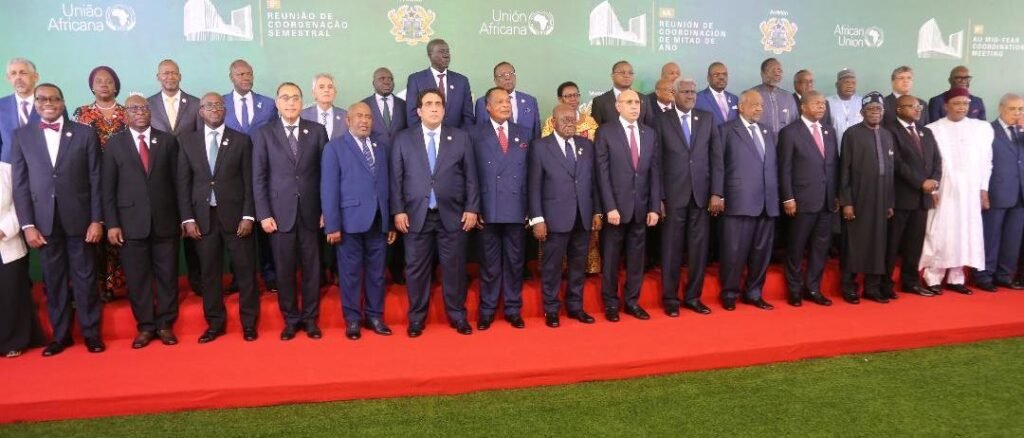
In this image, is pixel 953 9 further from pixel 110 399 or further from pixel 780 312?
pixel 110 399

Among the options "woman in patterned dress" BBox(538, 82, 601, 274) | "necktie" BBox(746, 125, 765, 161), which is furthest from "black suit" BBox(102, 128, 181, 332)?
"necktie" BBox(746, 125, 765, 161)

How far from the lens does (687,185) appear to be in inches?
199

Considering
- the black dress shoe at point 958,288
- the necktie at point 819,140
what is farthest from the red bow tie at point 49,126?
the black dress shoe at point 958,288

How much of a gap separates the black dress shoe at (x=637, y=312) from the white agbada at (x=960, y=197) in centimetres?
267

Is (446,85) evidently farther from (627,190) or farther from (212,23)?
(212,23)

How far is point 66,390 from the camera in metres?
3.67

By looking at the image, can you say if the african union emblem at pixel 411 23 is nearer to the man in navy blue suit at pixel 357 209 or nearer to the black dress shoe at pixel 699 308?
the man in navy blue suit at pixel 357 209

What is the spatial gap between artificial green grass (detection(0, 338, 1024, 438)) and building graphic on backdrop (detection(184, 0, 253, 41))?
3520 mm

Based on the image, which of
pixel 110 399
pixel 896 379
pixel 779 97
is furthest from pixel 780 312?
pixel 110 399

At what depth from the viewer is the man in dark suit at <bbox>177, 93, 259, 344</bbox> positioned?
4.39 meters

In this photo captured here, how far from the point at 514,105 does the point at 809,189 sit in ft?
7.84

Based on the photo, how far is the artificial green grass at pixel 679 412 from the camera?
133 inches

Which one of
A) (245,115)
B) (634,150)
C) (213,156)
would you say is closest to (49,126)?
(213,156)

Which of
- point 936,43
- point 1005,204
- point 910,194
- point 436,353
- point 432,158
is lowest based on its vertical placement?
point 436,353
